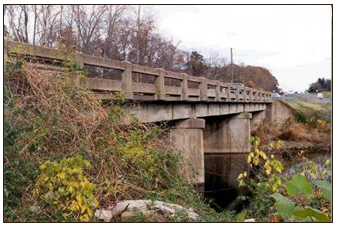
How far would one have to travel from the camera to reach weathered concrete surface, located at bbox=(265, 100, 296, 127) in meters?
37.0

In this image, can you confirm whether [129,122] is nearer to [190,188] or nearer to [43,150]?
[190,188]

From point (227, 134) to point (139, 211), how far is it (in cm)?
2226

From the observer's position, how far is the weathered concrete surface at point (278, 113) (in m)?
37.0

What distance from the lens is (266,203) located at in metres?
7.38

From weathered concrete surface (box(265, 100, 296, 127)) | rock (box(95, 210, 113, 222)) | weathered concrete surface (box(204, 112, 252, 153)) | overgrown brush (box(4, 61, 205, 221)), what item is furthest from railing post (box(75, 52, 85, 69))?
weathered concrete surface (box(265, 100, 296, 127))

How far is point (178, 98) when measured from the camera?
14.2 metres

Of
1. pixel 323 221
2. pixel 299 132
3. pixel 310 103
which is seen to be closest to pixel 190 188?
pixel 323 221

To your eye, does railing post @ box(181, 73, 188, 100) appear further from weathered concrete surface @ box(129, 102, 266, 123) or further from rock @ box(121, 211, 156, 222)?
rock @ box(121, 211, 156, 222)

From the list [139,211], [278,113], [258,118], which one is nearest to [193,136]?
[139,211]

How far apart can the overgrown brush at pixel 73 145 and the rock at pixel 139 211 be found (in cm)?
36

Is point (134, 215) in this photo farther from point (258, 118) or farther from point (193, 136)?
point (258, 118)

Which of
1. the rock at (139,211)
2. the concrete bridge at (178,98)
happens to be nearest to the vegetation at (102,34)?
the concrete bridge at (178,98)

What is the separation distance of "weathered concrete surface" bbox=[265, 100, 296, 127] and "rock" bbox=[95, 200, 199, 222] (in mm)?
32172

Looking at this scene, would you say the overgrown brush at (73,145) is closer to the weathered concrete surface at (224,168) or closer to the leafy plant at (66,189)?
the leafy plant at (66,189)
